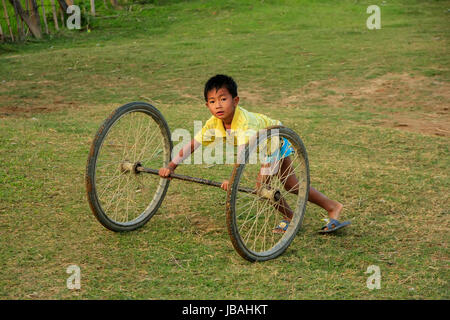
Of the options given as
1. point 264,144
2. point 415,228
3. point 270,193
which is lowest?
point 415,228

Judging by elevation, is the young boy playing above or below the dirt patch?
above

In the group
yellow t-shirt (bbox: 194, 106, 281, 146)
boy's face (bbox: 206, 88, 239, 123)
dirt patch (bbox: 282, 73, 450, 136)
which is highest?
boy's face (bbox: 206, 88, 239, 123)

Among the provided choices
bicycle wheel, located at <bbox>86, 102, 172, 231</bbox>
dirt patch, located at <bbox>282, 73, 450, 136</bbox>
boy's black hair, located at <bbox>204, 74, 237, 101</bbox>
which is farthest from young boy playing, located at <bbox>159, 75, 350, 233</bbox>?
dirt patch, located at <bbox>282, 73, 450, 136</bbox>

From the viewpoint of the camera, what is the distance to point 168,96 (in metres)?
8.90

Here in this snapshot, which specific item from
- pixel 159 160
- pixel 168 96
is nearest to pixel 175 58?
pixel 168 96

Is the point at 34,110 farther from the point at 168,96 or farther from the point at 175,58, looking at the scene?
the point at 175,58

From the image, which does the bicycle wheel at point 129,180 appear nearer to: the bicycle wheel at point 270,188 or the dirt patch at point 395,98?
the bicycle wheel at point 270,188

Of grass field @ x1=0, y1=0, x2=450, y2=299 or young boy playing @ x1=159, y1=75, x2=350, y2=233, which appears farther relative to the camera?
young boy playing @ x1=159, y1=75, x2=350, y2=233

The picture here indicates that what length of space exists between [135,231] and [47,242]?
2.09 feet

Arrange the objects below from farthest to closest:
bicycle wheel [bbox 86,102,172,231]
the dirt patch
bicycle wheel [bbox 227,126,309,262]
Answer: the dirt patch, bicycle wheel [bbox 86,102,172,231], bicycle wheel [bbox 227,126,309,262]

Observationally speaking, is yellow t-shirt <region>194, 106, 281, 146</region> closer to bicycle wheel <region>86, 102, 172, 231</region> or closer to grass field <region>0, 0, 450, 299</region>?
Result: bicycle wheel <region>86, 102, 172, 231</region>

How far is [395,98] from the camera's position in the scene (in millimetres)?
8578

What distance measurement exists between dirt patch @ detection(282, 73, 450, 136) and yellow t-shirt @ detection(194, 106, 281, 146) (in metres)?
4.05

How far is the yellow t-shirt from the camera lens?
3568 millimetres
